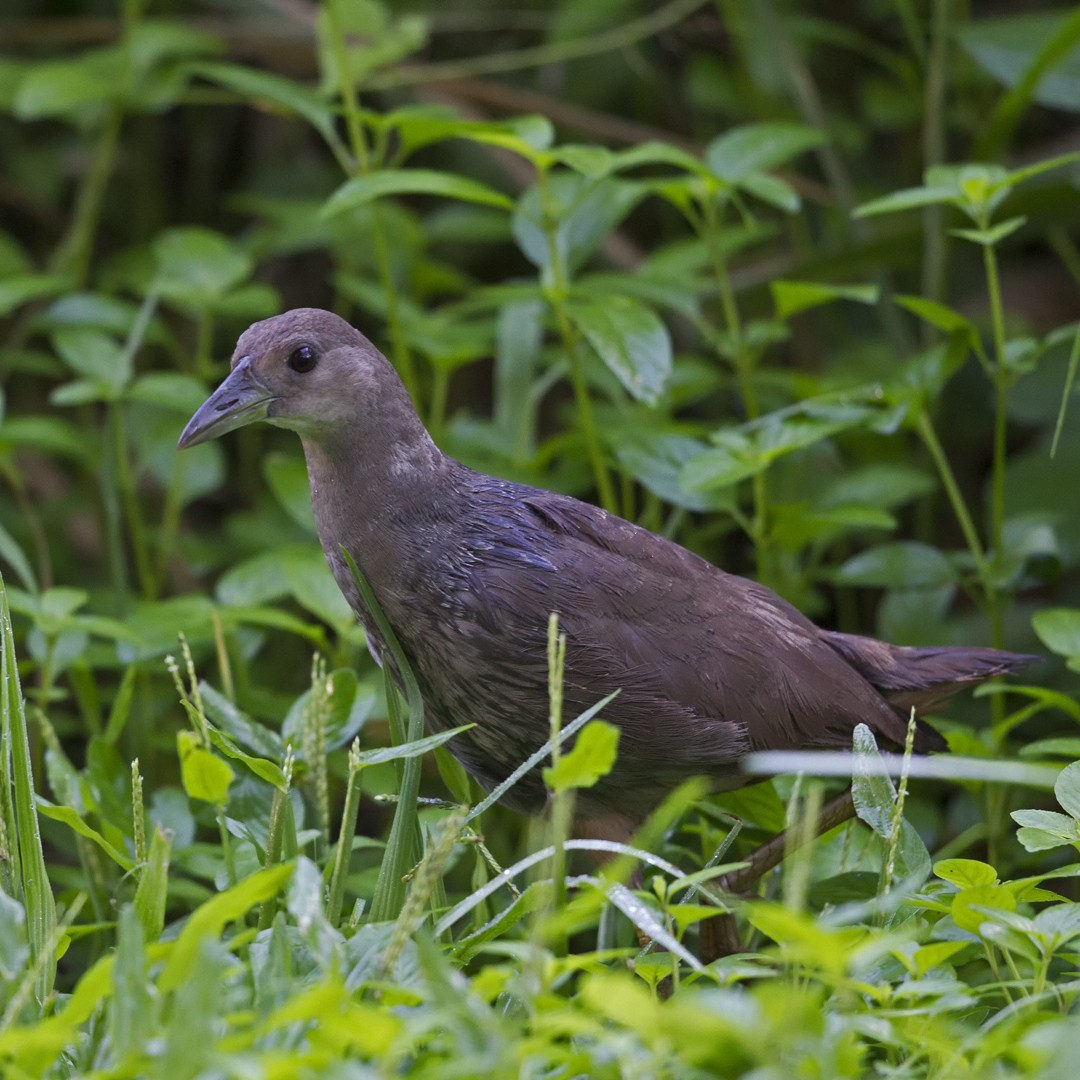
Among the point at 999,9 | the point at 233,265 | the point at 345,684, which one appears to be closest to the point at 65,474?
the point at 233,265

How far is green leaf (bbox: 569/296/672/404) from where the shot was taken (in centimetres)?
229

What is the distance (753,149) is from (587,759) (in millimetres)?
1544

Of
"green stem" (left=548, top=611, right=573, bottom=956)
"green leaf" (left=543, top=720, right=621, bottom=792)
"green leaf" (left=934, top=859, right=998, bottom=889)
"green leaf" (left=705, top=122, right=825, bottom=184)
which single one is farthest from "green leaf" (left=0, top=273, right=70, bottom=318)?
"green leaf" (left=934, top=859, right=998, bottom=889)

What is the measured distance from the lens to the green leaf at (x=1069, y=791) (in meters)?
1.60

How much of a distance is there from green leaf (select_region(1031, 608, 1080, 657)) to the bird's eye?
1014 millimetres

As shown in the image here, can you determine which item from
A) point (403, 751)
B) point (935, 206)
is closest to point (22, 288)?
point (403, 751)

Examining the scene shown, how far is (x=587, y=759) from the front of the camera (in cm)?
133

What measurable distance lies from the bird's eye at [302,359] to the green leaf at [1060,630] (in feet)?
3.33

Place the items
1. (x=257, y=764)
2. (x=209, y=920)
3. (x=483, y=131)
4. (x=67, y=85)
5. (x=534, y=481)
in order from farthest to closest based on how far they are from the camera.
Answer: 1. (x=67, y=85)
2. (x=534, y=481)
3. (x=483, y=131)
4. (x=257, y=764)
5. (x=209, y=920)

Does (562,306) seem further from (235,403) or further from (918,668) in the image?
(918,668)

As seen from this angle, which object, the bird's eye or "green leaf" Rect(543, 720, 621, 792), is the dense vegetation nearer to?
"green leaf" Rect(543, 720, 621, 792)

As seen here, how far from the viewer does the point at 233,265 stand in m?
2.90

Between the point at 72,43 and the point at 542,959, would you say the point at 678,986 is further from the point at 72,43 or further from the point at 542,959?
the point at 72,43

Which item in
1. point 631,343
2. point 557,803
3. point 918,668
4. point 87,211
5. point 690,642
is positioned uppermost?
point 87,211
